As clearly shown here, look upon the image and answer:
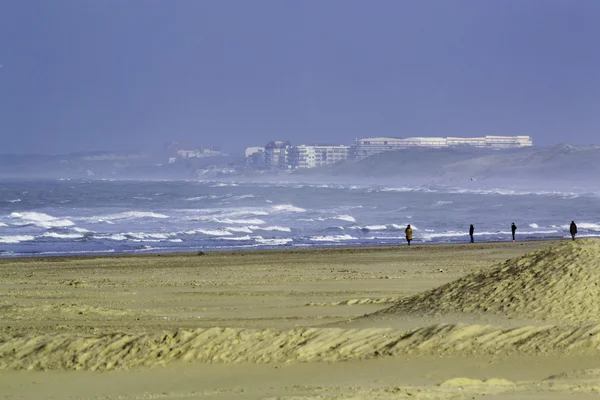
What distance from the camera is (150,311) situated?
16047mm

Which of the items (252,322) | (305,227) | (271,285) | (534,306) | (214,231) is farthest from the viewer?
(305,227)

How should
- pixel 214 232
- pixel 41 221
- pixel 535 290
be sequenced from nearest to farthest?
pixel 535 290, pixel 214 232, pixel 41 221

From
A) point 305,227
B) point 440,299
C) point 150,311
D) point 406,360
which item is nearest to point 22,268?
point 150,311

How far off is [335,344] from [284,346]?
57 centimetres

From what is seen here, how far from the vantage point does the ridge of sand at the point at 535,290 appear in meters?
11.7

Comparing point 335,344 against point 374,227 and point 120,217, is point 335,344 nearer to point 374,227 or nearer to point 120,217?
point 374,227

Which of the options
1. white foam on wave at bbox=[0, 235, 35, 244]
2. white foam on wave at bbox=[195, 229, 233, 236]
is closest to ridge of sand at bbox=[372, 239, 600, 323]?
white foam on wave at bbox=[0, 235, 35, 244]

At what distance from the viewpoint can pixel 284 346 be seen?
430 inches

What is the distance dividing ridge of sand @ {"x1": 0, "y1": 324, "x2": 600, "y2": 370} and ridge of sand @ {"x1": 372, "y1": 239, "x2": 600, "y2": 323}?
0.78 metres

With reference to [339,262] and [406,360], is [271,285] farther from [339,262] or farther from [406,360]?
[406,360]

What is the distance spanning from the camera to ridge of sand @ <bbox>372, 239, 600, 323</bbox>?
1173cm

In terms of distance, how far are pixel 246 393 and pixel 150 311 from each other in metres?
7.19

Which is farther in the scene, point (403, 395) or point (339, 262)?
point (339, 262)

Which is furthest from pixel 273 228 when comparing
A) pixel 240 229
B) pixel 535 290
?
pixel 535 290
